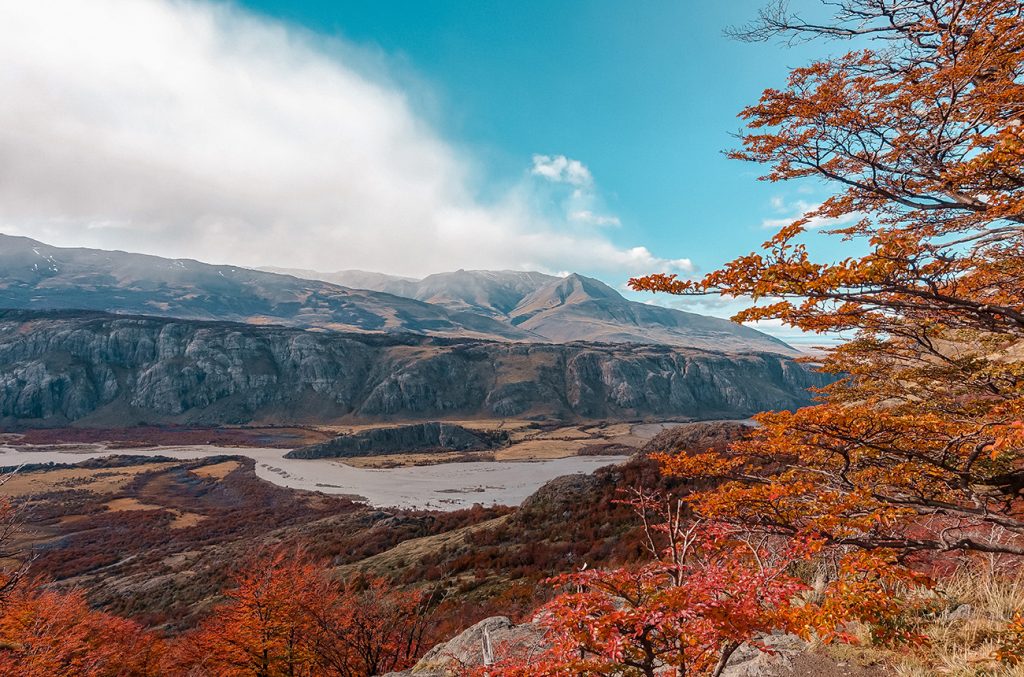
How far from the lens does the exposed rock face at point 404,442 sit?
294 ft

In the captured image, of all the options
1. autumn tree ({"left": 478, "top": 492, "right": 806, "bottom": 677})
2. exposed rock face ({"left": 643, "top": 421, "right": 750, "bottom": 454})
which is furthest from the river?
autumn tree ({"left": 478, "top": 492, "right": 806, "bottom": 677})

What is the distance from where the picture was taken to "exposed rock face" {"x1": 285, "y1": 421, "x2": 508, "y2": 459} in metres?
89.6

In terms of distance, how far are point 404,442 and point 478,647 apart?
93.8 meters

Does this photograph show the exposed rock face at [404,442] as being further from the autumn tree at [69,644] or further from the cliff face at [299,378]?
the autumn tree at [69,644]

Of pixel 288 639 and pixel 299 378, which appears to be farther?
pixel 299 378

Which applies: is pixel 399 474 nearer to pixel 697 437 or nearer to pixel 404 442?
pixel 404 442

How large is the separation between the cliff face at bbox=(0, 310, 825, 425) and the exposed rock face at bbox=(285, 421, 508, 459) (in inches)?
1553

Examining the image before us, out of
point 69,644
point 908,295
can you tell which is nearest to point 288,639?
point 69,644

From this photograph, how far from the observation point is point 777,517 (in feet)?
21.5

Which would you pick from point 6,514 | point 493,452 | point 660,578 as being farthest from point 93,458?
point 660,578

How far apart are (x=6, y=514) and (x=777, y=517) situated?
15.0 m

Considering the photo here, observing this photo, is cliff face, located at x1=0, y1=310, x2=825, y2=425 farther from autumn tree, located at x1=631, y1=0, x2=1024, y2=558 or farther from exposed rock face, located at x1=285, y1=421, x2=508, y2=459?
autumn tree, located at x1=631, y1=0, x2=1024, y2=558

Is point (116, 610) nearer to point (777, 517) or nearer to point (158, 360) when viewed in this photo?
point (777, 517)

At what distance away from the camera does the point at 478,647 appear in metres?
10.1
